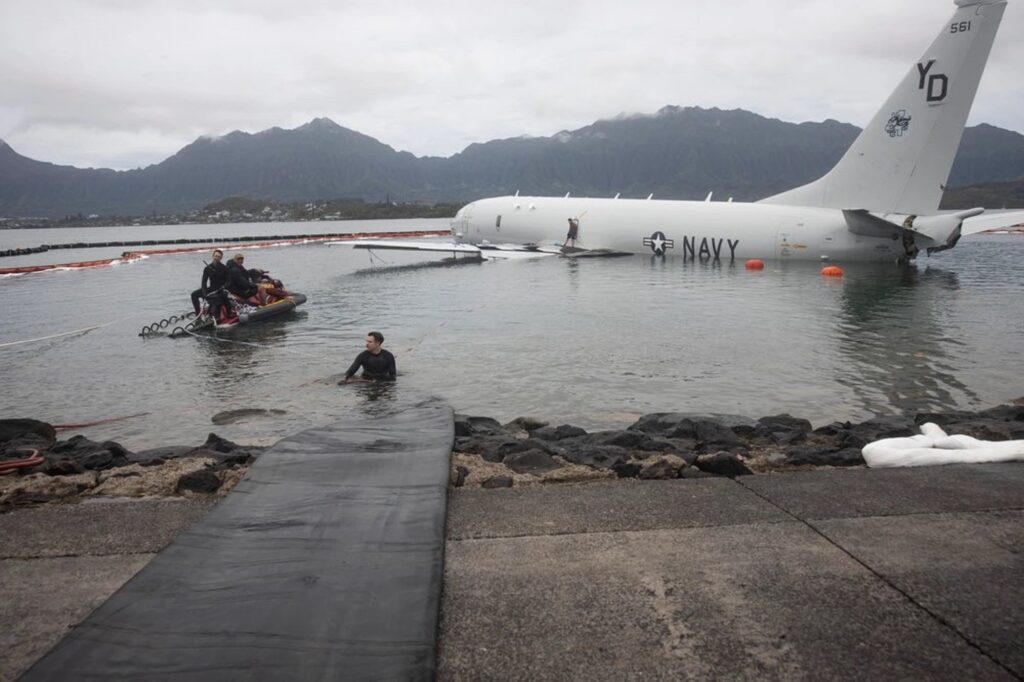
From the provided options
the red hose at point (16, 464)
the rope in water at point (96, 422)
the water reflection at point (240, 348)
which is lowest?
the rope in water at point (96, 422)

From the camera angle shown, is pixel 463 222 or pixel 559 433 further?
pixel 463 222

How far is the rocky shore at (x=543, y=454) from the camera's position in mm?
7441

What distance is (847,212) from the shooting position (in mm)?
34719

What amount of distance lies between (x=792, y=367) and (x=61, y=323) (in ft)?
79.5

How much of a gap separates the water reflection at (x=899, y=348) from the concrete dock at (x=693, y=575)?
7.32 metres

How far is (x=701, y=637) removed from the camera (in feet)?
12.7

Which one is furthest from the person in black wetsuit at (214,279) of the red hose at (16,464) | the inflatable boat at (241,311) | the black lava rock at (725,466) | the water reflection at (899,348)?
the black lava rock at (725,466)

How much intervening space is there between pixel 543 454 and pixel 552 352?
9464 millimetres

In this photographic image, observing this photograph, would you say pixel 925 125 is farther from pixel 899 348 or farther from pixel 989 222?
pixel 899 348

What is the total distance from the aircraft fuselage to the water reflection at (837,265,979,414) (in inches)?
252

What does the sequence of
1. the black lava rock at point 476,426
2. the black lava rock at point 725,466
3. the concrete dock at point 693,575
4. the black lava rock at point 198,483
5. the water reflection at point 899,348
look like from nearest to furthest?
the concrete dock at point 693,575, the black lava rock at point 725,466, the black lava rock at point 198,483, the black lava rock at point 476,426, the water reflection at point 899,348

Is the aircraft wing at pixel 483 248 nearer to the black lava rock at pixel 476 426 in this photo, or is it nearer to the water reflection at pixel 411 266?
the water reflection at pixel 411 266

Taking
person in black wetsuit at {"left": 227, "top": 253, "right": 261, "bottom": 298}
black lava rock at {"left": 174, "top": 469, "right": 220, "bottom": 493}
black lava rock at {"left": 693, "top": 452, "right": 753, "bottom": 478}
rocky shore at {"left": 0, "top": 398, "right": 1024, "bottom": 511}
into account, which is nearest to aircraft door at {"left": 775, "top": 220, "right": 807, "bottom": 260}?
rocky shore at {"left": 0, "top": 398, "right": 1024, "bottom": 511}

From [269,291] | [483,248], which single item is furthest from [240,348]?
[483,248]
